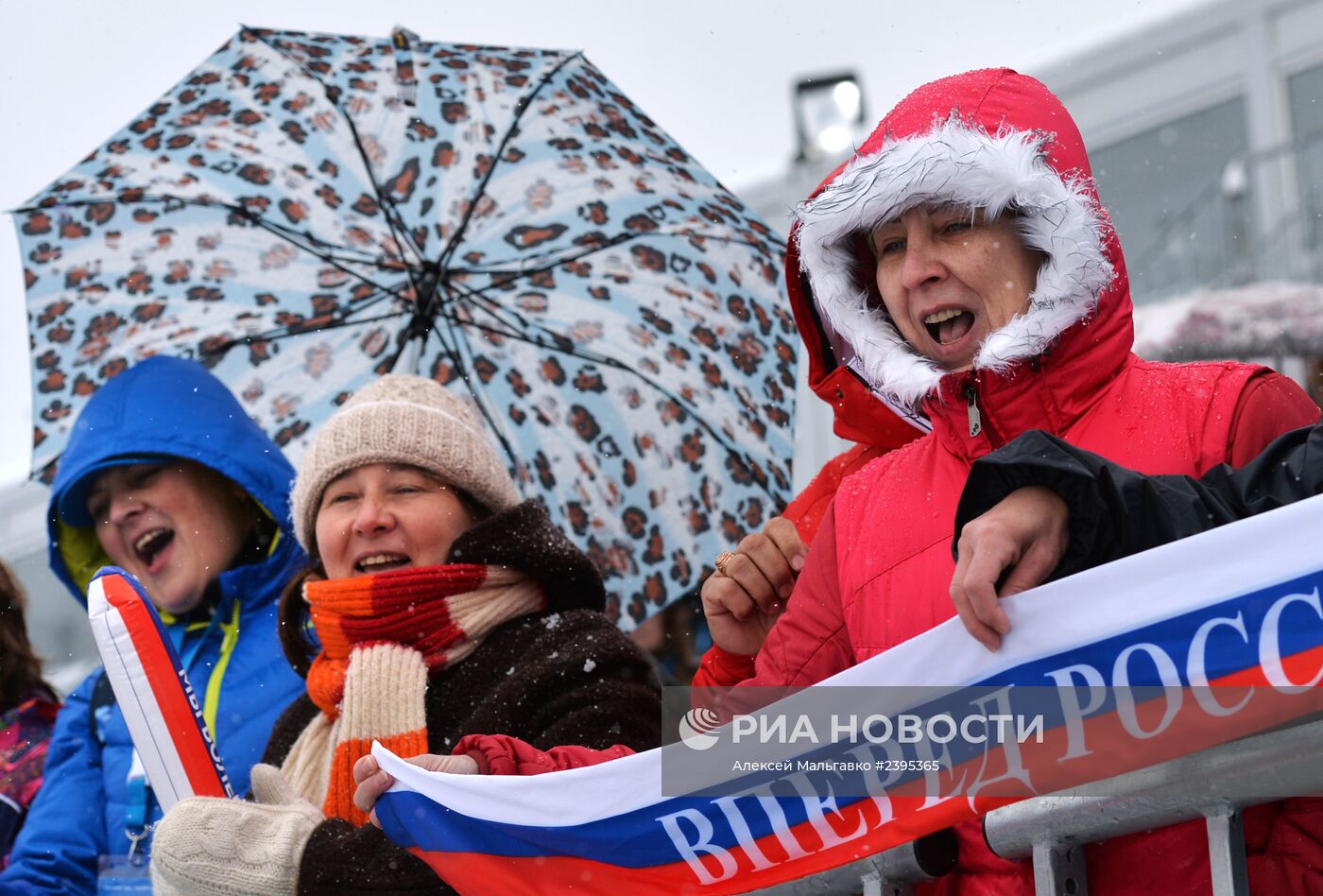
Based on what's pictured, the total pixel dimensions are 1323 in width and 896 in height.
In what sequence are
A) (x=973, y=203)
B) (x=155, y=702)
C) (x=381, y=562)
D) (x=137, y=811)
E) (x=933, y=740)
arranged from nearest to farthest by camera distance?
(x=933, y=740)
(x=973, y=203)
(x=155, y=702)
(x=381, y=562)
(x=137, y=811)

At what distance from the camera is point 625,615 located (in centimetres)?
376

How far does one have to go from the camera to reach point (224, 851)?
2.57 metres

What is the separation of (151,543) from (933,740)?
2.52m

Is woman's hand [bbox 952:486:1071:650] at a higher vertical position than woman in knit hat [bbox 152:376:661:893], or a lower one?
lower

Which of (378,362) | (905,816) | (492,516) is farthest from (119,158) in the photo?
(905,816)

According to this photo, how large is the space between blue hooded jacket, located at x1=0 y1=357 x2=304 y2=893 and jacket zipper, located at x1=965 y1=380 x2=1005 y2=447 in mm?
1934

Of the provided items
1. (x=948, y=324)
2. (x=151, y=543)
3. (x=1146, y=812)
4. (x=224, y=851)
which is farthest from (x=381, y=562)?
(x=1146, y=812)

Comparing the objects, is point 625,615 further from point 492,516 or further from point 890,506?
point 890,506

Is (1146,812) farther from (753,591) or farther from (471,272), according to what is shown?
(471,272)

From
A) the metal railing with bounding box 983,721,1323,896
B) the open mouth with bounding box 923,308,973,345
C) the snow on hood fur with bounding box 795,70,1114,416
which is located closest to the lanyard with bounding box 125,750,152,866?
the snow on hood fur with bounding box 795,70,1114,416

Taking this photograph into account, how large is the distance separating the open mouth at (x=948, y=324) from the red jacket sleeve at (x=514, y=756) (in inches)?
31.5

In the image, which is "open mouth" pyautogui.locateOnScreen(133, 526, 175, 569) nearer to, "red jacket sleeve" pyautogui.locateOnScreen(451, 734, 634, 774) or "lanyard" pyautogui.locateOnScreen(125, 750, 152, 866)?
"lanyard" pyautogui.locateOnScreen(125, 750, 152, 866)

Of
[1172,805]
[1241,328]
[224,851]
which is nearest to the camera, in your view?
[1172,805]

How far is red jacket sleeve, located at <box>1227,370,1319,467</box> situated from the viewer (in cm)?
203
